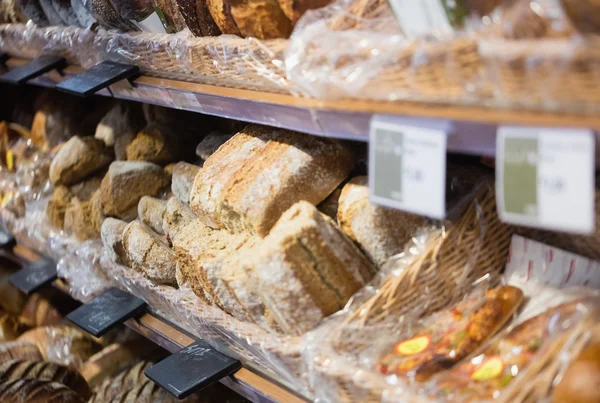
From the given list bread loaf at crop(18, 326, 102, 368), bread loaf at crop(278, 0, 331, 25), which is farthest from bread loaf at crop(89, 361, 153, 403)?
bread loaf at crop(278, 0, 331, 25)

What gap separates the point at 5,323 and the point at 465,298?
2295 mm

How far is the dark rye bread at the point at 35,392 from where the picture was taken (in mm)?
2006

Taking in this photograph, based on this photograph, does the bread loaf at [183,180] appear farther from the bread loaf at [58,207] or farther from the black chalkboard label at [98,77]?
the bread loaf at [58,207]

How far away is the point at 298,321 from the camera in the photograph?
1.33 meters

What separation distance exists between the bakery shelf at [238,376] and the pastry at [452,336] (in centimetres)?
35

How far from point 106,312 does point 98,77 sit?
28.0 inches

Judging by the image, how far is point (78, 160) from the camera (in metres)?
2.51

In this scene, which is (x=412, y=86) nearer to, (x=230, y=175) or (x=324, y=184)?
(x=324, y=184)

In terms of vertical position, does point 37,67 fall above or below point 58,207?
above

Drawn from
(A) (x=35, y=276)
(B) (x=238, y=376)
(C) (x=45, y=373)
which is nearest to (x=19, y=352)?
(A) (x=35, y=276)

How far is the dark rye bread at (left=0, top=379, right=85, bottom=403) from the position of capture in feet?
6.58

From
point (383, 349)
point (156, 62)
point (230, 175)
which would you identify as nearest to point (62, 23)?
point (156, 62)

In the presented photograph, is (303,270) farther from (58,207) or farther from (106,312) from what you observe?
(58,207)

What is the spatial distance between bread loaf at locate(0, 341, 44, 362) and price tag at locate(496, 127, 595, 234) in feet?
7.04
